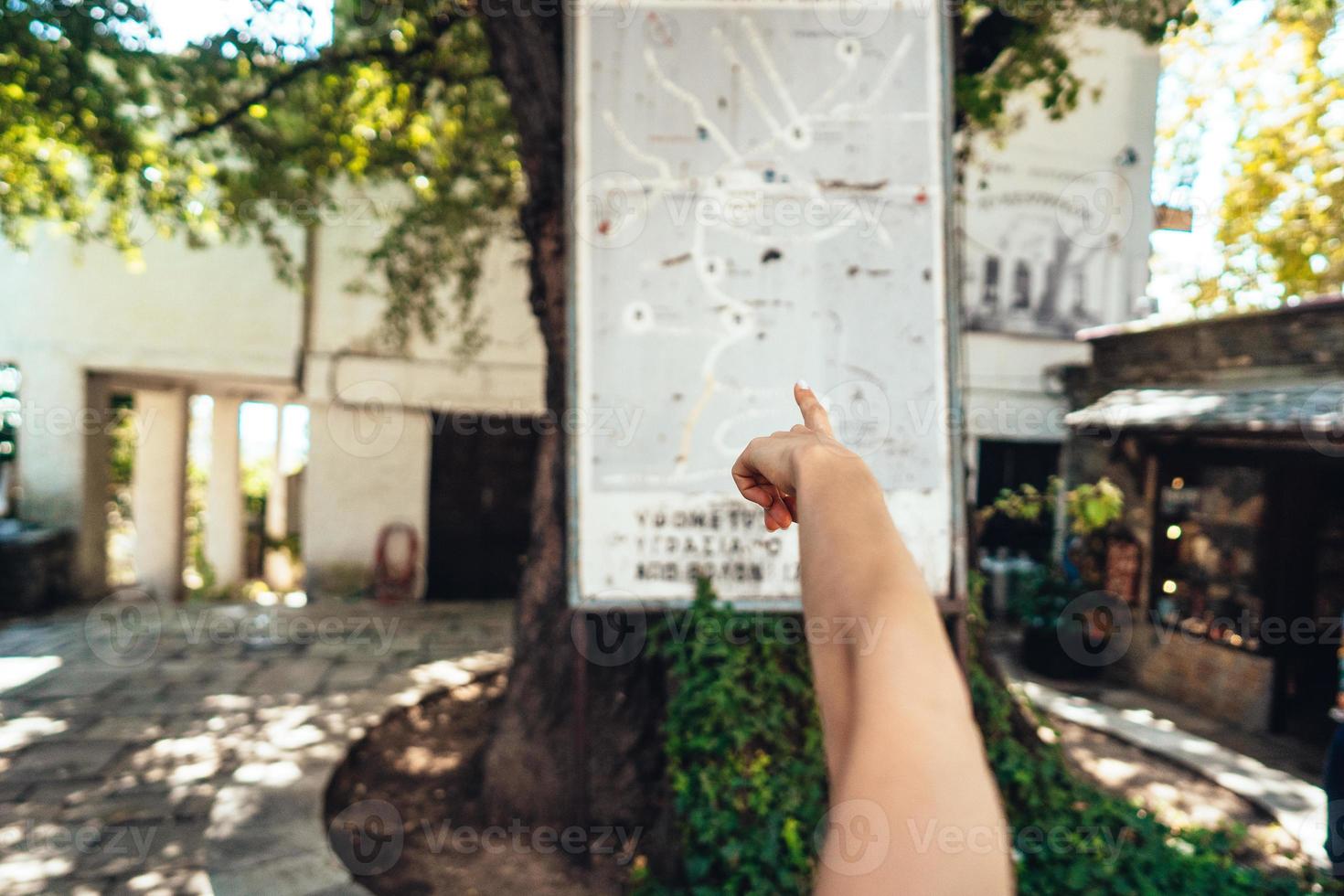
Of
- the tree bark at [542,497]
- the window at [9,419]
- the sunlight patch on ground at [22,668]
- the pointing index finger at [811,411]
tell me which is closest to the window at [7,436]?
the window at [9,419]

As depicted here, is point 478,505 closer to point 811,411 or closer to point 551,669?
point 551,669

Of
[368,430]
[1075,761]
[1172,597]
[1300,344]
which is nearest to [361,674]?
[368,430]

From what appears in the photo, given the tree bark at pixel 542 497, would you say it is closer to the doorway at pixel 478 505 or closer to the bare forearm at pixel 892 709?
the bare forearm at pixel 892 709

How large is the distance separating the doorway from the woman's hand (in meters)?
9.60

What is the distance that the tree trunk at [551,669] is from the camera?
4328 millimetres

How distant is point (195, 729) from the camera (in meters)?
5.62

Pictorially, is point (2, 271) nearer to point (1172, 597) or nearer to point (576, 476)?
point (576, 476)

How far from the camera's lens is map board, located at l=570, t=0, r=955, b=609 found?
3.58 metres

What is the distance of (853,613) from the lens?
34.6 inches

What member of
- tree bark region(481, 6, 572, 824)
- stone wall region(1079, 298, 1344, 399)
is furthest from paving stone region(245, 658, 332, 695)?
stone wall region(1079, 298, 1344, 399)

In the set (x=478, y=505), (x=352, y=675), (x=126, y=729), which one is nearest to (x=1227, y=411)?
(x=352, y=675)

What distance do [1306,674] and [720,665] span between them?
6673mm

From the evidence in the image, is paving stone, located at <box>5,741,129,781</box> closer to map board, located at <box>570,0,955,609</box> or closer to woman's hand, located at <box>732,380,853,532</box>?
map board, located at <box>570,0,955,609</box>

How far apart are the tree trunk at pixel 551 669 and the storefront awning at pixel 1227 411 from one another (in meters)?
5.06
